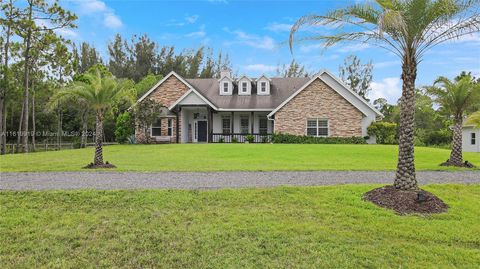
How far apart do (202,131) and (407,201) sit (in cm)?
2618

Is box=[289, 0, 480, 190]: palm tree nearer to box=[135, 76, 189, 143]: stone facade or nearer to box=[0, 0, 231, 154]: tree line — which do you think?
box=[0, 0, 231, 154]: tree line

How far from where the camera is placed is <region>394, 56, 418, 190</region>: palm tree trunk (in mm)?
7918

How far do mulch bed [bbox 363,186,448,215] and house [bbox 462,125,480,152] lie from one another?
30.4 metres

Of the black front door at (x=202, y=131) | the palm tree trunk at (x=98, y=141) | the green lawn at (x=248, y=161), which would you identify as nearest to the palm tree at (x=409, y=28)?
the green lawn at (x=248, y=161)

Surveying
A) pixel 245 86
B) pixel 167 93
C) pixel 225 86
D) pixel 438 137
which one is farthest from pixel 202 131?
pixel 438 137

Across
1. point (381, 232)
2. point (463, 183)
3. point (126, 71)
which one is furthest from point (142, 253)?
point (126, 71)

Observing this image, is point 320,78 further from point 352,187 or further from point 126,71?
point 126,71

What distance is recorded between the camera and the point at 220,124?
107 ft

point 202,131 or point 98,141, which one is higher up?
point 202,131

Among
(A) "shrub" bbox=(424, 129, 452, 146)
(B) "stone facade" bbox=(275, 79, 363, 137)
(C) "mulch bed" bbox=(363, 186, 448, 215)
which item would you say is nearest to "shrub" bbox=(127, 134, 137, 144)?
(B) "stone facade" bbox=(275, 79, 363, 137)

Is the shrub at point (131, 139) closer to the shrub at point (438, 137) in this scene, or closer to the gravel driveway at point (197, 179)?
the gravel driveway at point (197, 179)

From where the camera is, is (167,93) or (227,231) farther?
(167,93)

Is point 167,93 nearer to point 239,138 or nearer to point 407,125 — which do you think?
point 239,138

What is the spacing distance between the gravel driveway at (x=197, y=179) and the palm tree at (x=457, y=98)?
2638 millimetres
